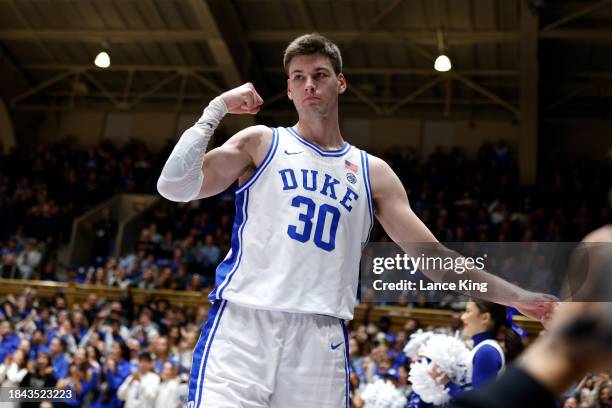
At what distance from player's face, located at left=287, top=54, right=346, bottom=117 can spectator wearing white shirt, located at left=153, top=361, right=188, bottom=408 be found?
25.3 ft

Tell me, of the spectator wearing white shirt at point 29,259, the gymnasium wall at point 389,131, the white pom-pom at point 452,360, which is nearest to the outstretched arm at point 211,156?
the white pom-pom at point 452,360

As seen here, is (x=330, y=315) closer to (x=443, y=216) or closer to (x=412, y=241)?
(x=412, y=241)

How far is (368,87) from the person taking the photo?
20609 mm

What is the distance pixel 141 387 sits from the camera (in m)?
Answer: 10.9

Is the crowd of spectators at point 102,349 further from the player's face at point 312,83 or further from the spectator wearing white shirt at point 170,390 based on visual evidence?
the player's face at point 312,83

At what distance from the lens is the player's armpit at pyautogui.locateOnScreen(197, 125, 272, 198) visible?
3039mm

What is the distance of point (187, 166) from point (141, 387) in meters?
8.78

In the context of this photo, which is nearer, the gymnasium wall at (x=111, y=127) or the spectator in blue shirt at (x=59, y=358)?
the spectator in blue shirt at (x=59, y=358)

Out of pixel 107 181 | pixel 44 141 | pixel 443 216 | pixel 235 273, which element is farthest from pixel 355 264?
pixel 44 141

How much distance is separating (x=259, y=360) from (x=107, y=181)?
19.7 metres

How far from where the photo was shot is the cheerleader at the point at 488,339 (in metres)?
4.59

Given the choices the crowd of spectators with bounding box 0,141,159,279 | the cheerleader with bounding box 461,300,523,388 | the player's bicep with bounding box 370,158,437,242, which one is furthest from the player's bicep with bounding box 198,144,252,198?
the crowd of spectators with bounding box 0,141,159,279

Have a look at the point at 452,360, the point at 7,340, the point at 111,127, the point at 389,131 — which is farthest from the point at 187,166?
the point at 111,127

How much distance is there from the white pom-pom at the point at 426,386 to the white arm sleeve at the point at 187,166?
2.85 m
